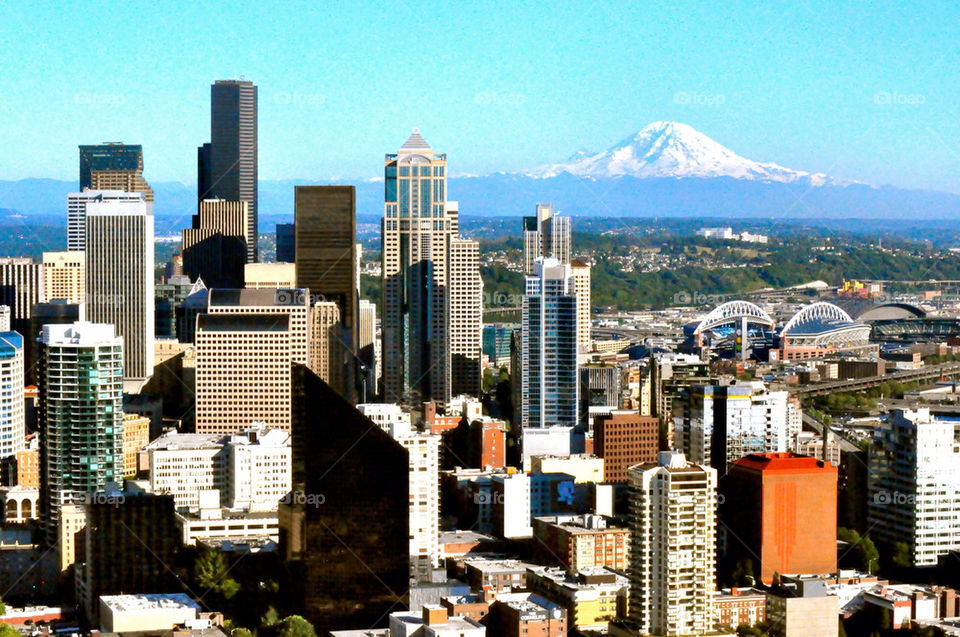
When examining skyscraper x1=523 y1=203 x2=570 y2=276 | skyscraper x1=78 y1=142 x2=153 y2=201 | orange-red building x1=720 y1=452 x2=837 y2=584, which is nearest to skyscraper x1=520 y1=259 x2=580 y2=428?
orange-red building x1=720 y1=452 x2=837 y2=584

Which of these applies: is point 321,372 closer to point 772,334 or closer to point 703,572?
point 703,572

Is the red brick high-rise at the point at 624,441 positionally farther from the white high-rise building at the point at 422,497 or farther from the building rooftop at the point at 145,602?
the building rooftop at the point at 145,602

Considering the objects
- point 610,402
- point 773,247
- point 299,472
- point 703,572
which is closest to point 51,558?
point 299,472

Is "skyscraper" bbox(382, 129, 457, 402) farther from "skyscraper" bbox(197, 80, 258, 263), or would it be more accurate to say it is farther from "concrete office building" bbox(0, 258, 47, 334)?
"skyscraper" bbox(197, 80, 258, 263)

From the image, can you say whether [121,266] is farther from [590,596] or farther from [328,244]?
[590,596]

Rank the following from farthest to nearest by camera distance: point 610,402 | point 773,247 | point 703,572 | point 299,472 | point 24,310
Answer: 1. point 773,247
2. point 24,310
3. point 610,402
4. point 299,472
5. point 703,572
